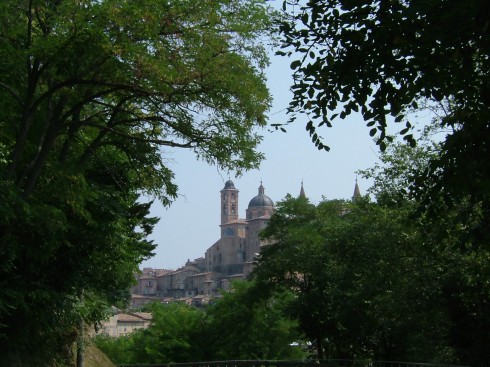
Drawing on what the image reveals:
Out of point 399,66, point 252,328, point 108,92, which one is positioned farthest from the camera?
point 252,328

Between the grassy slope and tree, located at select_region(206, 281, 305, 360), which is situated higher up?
tree, located at select_region(206, 281, 305, 360)

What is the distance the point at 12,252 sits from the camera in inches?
614

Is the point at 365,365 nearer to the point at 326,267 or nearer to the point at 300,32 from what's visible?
the point at 326,267

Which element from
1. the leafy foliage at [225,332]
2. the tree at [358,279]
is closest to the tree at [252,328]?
the leafy foliage at [225,332]

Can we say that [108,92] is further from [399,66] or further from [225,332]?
[225,332]

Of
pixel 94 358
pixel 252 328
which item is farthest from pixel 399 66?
pixel 252 328

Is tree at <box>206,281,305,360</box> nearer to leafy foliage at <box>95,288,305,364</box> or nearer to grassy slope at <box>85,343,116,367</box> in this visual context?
leafy foliage at <box>95,288,305,364</box>

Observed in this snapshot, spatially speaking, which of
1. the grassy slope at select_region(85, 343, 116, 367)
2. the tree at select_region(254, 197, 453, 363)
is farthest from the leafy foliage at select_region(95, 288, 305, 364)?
the grassy slope at select_region(85, 343, 116, 367)

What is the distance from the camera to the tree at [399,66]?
344 inches

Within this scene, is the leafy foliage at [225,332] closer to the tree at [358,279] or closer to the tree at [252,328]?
the tree at [252,328]

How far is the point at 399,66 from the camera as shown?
9.16m

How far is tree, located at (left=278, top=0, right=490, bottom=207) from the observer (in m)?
8.75

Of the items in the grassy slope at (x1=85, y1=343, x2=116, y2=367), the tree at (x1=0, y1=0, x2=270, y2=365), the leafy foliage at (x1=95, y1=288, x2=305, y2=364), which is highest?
the tree at (x1=0, y1=0, x2=270, y2=365)

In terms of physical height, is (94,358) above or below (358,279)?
below
